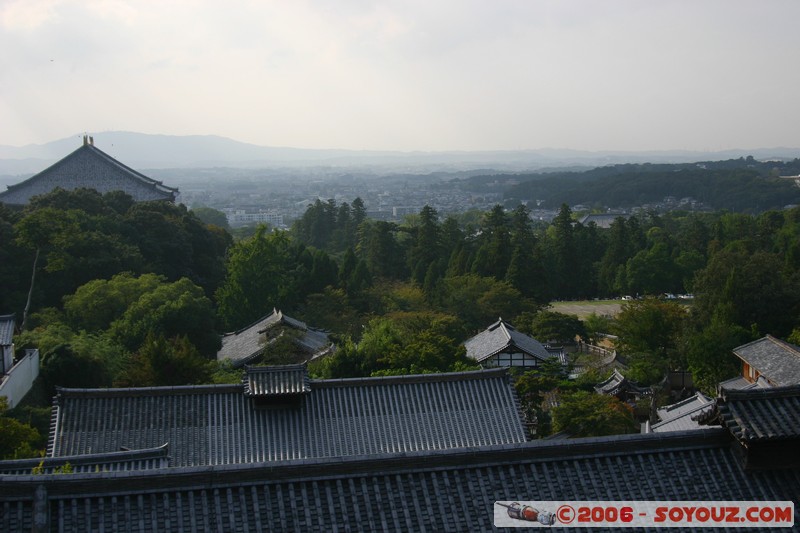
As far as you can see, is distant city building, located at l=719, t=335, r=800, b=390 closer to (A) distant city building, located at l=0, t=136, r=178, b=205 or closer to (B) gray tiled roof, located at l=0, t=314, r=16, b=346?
(B) gray tiled roof, located at l=0, t=314, r=16, b=346

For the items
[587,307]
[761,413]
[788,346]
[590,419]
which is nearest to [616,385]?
[788,346]

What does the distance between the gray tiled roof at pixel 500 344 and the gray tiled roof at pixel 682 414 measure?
5068mm

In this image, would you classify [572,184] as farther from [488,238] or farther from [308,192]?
[488,238]

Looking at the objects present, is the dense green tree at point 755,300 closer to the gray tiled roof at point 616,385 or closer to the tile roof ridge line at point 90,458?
the gray tiled roof at point 616,385

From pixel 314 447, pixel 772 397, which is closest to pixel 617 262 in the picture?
pixel 314 447

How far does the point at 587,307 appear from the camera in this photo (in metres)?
41.2

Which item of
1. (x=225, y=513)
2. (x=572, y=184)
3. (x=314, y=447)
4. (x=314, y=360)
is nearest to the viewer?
(x=225, y=513)

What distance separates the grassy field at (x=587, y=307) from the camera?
128ft

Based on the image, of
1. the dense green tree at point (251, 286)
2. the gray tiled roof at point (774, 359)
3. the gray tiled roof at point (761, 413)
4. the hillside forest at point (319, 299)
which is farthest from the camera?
the dense green tree at point (251, 286)

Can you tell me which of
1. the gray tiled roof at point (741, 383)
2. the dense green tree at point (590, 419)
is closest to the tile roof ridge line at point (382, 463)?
the dense green tree at point (590, 419)

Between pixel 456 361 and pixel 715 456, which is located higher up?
pixel 715 456

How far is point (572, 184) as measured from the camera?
5871 inches

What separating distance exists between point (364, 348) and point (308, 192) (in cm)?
17296

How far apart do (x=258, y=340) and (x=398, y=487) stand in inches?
741
